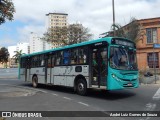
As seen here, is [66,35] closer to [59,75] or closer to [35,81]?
[35,81]

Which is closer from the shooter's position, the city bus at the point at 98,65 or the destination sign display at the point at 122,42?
the city bus at the point at 98,65

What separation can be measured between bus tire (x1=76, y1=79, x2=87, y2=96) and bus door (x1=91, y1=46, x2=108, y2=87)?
83cm

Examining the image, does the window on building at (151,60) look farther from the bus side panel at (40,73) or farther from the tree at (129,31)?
the bus side panel at (40,73)

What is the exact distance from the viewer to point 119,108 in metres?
11.3

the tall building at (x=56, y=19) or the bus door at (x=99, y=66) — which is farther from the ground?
the tall building at (x=56, y=19)

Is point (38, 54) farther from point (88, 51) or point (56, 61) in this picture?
point (88, 51)

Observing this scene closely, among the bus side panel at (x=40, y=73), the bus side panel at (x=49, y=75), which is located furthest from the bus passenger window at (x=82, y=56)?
the bus side panel at (x=40, y=73)

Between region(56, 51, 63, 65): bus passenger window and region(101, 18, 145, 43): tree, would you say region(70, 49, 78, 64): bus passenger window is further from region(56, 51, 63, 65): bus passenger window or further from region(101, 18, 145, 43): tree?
region(101, 18, 145, 43): tree

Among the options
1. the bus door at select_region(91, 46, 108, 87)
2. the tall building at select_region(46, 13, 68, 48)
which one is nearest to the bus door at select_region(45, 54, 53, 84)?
the bus door at select_region(91, 46, 108, 87)

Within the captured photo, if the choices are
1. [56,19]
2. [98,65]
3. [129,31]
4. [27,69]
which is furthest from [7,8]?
[56,19]

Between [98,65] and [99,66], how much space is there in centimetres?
10

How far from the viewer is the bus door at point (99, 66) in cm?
1441

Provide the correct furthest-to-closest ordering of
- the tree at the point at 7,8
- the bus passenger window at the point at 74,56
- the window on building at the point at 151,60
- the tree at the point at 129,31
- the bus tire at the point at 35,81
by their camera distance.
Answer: the window on building at the point at 151,60, the tree at the point at 129,31, the bus tire at the point at 35,81, the bus passenger window at the point at 74,56, the tree at the point at 7,8

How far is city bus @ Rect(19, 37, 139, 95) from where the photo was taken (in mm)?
14109
